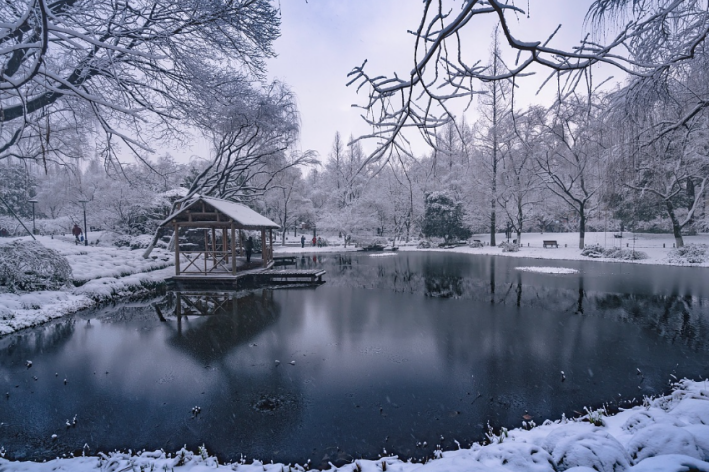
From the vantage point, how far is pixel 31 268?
1121cm

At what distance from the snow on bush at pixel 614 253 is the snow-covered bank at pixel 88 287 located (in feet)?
92.0

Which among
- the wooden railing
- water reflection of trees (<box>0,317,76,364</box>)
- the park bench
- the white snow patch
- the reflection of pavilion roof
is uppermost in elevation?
the park bench

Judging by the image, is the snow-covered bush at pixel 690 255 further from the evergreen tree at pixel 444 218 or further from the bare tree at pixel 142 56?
the bare tree at pixel 142 56

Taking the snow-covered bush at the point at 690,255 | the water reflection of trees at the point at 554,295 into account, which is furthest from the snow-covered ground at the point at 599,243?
the water reflection of trees at the point at 554,295

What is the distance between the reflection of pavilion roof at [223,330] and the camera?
24.1 ft

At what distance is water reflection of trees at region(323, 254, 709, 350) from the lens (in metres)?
8.73

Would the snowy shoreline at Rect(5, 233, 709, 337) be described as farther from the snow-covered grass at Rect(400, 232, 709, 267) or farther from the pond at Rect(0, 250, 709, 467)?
the pond at Rect(0, 250, 709, 467)

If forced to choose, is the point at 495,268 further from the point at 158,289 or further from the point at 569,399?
the point at 158,289

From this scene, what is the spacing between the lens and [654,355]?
6629 millimetres

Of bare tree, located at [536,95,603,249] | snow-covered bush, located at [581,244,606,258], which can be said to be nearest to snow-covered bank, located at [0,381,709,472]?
bare tree, located at [536,95,603,249]

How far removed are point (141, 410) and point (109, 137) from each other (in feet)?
18.1

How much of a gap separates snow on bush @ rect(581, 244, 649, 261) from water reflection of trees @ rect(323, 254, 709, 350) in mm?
7247

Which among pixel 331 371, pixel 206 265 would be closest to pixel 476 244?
pixel 206 265

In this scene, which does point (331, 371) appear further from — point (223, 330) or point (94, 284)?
point (94, 284)
